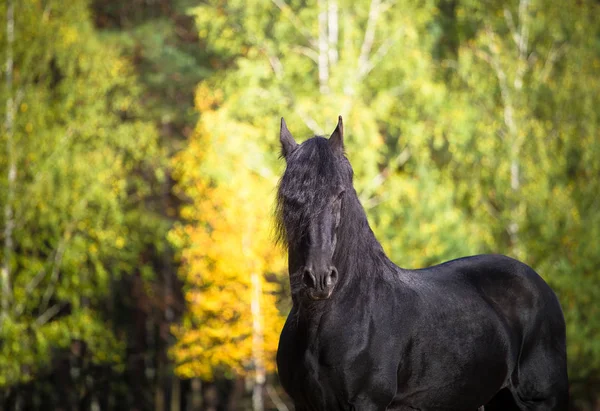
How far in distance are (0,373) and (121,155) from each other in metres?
5.08

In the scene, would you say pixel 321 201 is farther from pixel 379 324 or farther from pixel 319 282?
pixel 379 324

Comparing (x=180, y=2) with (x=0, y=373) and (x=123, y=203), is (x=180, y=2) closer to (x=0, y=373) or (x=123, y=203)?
(x=123, y=203)

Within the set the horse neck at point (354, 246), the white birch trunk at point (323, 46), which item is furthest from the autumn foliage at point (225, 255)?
the horse neck at point (354, 246)

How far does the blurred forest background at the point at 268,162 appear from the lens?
45.8ft

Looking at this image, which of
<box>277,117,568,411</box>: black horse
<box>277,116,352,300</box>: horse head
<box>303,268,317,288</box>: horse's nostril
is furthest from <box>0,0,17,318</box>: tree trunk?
<box>303,268,317,288</box>: horse's nostril

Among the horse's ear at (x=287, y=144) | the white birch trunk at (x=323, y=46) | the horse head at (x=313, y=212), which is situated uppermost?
the white birch trunk at (x=323, y=46)

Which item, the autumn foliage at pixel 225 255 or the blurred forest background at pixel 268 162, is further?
the autumn foliage at pixel 225 255

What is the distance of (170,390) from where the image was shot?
21.9 m

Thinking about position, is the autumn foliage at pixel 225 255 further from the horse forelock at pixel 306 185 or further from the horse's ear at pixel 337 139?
the horse forelock at pixel 306 185

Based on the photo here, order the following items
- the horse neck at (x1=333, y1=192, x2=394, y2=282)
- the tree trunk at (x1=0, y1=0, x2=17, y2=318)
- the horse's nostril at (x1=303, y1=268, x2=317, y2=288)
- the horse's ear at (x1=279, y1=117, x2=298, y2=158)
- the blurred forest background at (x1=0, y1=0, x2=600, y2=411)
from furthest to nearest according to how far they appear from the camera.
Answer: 1. the blurred forest background at (x1=0, y1=0, x2=600, y2=411)
2. the tree trunk at (x1=0, y1=0, x2=17, y2=318)
3. the horse's ear at (x1=279, y1=117, x2=298, y2=158)
4. the horse neck at (x1=333, y1=192, x2=394, y2=282)
5. the horse's nostril at (x1=303, y1=268, x2=317, y2=288)

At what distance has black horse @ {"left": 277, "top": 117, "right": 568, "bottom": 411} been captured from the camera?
12.1 feet

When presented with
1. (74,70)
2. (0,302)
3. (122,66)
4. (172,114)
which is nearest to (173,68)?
(172,114)

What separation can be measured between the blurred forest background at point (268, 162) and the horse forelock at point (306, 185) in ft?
32.6

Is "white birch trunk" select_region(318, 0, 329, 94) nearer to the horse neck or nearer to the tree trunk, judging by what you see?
the tree trunk
